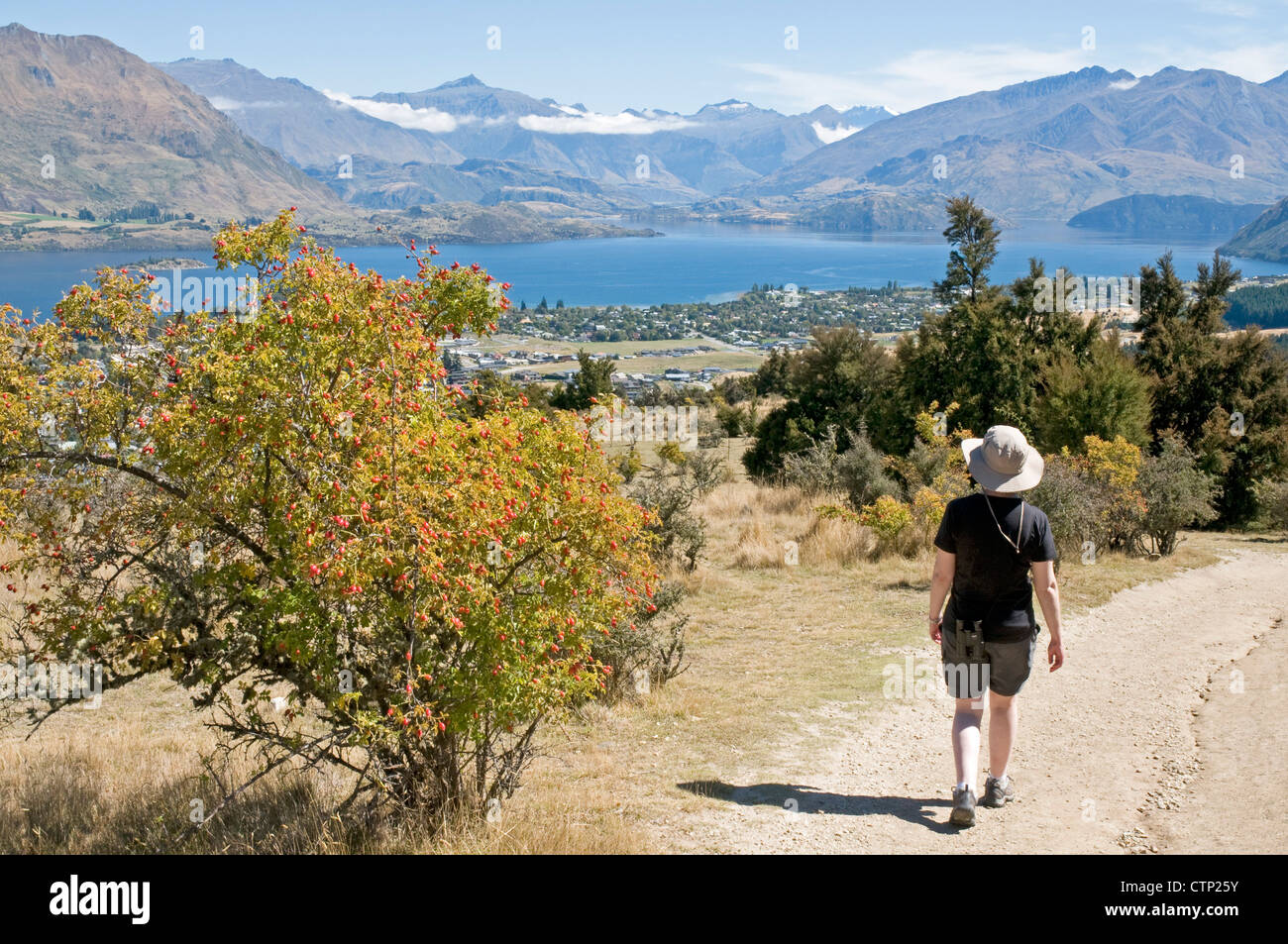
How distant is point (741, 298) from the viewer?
136 meters

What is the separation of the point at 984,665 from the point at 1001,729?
489mm

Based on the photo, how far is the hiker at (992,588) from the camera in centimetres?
505

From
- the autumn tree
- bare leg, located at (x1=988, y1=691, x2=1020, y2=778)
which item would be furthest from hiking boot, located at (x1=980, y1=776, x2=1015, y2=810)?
the autumn tree

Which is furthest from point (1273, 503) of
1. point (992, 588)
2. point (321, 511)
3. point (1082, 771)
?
point (321, 511)

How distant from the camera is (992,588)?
5.12m

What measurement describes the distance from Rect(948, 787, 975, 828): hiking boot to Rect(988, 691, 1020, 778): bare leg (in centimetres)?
34

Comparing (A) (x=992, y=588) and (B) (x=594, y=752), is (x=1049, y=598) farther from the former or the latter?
(B) (x=594, y=752)

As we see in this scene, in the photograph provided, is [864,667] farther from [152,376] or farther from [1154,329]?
[1154,329]

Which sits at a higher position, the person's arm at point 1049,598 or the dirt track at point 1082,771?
the person's arm at point 1049,598

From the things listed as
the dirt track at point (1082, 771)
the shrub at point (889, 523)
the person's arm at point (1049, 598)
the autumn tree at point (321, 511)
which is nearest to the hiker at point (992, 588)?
the person's arm at point (1049, 598)

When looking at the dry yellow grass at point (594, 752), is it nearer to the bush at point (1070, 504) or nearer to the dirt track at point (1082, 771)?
the dirt track at point (1082, 771)

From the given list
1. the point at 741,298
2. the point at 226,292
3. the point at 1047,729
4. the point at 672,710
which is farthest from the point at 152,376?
the point at 741,298

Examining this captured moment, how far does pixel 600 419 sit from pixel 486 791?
244 cm

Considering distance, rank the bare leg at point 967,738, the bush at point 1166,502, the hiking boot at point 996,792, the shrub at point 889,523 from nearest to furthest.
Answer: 1. the bare leg at point 967,738
2. the hiking boot at point 996,792
3. the shrub at point 889,523
4. the bush at point 1166,502
